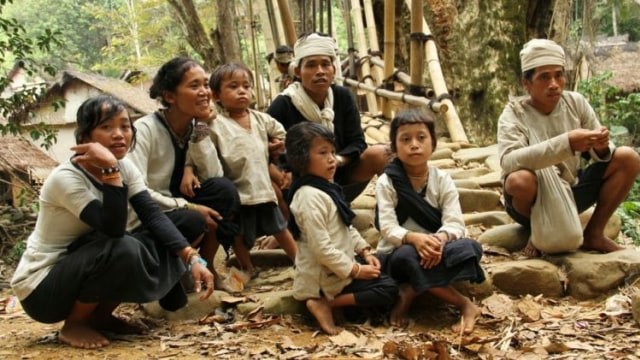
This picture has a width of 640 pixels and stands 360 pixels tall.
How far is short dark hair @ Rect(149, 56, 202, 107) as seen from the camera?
3.03m

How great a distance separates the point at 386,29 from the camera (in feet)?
21.9

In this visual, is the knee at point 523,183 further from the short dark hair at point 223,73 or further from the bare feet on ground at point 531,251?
the short dark hair at point 223,73

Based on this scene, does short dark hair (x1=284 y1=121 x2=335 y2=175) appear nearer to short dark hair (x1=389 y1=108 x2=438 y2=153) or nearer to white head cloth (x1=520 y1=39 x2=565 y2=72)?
short dark hair (x1=389 y1=108 x2=438 y2=153)

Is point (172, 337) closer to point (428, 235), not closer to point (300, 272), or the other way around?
point (300, 272)

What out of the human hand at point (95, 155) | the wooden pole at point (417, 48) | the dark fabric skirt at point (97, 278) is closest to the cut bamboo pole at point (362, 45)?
the wooden pole at point (417, 48)

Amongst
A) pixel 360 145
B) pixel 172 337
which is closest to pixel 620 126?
pixel 360 145

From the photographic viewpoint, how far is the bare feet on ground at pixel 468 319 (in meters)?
2.65

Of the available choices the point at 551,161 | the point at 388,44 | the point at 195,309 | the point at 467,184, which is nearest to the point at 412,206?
the point at 551,161

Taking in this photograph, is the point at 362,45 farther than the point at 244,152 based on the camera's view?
Yes

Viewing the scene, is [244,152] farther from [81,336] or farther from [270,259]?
[81,336]

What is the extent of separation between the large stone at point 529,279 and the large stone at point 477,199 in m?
1.22

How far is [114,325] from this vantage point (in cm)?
281

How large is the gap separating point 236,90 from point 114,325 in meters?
1.37

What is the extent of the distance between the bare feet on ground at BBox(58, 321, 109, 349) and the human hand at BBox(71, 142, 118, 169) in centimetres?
76
